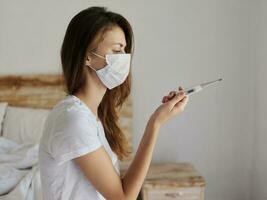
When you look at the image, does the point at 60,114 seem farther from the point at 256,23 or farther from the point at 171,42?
the point at 256,23

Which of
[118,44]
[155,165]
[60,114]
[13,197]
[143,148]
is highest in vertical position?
[118,44]

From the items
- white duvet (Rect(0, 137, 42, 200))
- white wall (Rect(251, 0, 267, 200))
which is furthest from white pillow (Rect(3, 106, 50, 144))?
white wall (Rect(251, 0, 267, 200))

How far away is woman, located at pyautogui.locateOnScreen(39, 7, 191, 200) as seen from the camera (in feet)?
2.83

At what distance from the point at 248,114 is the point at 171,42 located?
0.74 meters

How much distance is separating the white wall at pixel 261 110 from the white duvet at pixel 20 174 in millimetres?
1463

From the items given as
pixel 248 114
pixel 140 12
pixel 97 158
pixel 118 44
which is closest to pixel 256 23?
pixel 248 114

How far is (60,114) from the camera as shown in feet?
2.89

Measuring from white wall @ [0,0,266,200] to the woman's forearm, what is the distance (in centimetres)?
165

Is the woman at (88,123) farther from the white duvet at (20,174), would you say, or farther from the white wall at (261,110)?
the white wall at (261,110)

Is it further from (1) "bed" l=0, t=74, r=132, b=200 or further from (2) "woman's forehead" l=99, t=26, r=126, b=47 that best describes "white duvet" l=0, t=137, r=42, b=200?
(2) "woman's forehead" l=99, t=26, r=126, b=47

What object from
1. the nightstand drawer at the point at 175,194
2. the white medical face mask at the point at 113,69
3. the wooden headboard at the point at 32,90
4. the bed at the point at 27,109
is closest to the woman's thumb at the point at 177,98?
the white medical face mask at the point at 113,69

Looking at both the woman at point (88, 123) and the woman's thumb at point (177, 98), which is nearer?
the woman at point (88, 123)

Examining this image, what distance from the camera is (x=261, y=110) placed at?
2.49m

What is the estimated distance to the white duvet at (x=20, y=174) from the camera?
1812mm
